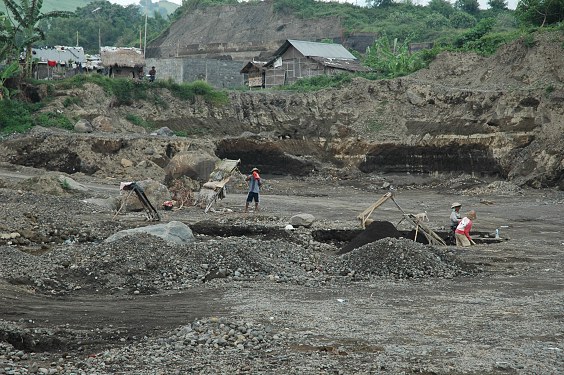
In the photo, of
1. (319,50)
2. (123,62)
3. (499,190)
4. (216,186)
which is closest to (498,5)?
(319,50)

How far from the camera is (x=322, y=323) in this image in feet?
41.4

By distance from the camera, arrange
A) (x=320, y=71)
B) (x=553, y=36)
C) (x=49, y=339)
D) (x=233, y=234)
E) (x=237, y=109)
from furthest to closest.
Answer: (x=320, y=71)
(x=237, y=109)
(x=553, y=36)
(x=233, y=234)
(x=49, y=339)

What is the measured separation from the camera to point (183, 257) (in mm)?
17906

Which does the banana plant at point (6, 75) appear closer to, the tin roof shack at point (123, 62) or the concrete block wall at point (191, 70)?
the tin roof shack at point (123, 62)

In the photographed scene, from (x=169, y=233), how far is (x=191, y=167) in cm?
1616

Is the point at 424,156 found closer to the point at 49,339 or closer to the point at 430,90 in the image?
the point at 430,90

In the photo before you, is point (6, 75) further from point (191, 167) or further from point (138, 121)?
point (191, 167)

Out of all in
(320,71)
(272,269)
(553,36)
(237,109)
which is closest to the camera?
(272,269)

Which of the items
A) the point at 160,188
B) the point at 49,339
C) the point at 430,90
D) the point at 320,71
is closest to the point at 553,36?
the point at 430,90

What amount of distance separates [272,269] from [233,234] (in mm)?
5904

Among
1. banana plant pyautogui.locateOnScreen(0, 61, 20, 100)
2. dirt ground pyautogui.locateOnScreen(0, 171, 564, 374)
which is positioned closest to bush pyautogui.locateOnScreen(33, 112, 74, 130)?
banana plant pyautogui.locateOnScreen(0, 61, 20, 100)

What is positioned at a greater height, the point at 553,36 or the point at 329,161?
the point at 553,36

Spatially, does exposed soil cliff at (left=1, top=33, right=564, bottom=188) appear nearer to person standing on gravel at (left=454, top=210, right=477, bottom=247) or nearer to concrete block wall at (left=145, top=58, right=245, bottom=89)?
concrete block wall at (left=145, top=58, right=245, bottom=89)

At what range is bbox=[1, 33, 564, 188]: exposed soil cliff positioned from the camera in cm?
4000
